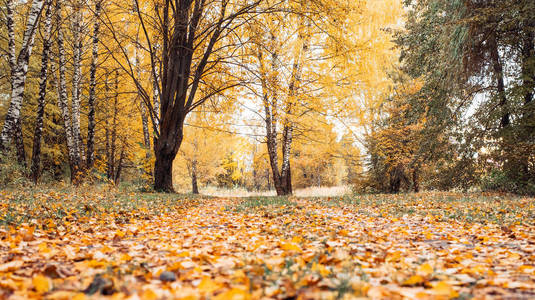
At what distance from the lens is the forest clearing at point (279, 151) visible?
1.80 m

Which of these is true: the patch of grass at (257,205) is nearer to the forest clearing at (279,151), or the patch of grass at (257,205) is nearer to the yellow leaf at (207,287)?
the forest clearing at (279,151)

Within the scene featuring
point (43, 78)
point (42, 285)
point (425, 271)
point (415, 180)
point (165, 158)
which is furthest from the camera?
point (415, 180)

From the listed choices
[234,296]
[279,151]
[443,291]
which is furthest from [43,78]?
[443,291]

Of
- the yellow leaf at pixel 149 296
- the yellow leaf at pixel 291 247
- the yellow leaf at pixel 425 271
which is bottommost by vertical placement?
the yellow leaf at pixel 291 247

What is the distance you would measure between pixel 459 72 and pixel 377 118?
5.77 m

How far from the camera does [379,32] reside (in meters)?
12.5

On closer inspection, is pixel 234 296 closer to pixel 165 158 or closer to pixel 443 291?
pixel 443 291

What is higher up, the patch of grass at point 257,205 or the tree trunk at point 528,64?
the tree trunk at point 528,64

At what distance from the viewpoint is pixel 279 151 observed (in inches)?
623

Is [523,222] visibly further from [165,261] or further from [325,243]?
[165,261]

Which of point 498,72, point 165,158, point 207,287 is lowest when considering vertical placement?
point 207,287

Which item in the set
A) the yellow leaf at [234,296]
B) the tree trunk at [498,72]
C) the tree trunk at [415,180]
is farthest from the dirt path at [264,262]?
the tree trunk at [415,180]

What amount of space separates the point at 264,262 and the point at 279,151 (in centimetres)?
1388

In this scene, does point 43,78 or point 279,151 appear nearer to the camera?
point 43,78
